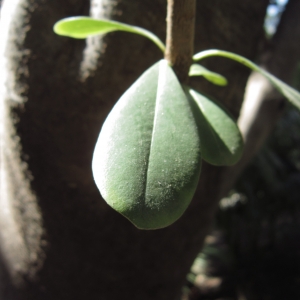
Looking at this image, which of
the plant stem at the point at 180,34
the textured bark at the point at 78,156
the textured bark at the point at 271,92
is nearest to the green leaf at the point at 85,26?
the plant stem at the point at 180,34

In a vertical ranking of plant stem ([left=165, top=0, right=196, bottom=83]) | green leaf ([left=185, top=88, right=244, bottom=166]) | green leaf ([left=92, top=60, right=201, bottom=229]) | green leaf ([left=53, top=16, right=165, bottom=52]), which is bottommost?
green leaf ([left=92, top=60, right=201, bottom=229])

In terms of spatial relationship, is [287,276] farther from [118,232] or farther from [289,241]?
[118,232]

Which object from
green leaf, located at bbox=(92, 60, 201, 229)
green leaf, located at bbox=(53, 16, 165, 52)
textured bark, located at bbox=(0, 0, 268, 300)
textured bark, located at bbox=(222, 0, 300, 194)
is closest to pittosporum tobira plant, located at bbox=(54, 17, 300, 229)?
green leaf, located at bbox=(92, 60, 201, 229)

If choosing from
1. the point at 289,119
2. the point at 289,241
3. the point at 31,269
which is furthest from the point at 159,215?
the point at 289,119

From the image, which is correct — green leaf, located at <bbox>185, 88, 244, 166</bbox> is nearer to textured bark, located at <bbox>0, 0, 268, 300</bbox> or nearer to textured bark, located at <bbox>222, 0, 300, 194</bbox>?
textured bark, located at <bbox>0, 0, 268, 300</bbox>

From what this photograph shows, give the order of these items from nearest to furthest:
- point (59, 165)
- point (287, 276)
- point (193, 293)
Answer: point (59, 165) → point (287, 276) → point (193, 293)

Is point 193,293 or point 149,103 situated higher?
point 193,293

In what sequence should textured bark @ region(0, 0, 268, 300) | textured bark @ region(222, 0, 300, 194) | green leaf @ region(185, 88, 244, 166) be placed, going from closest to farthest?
1. green leaf @ region(185, 88, 244, 166)
2. textured bark @ region(0, 0, 268, 300)
3. textured bark @ region(222, 0, 300, 194)
